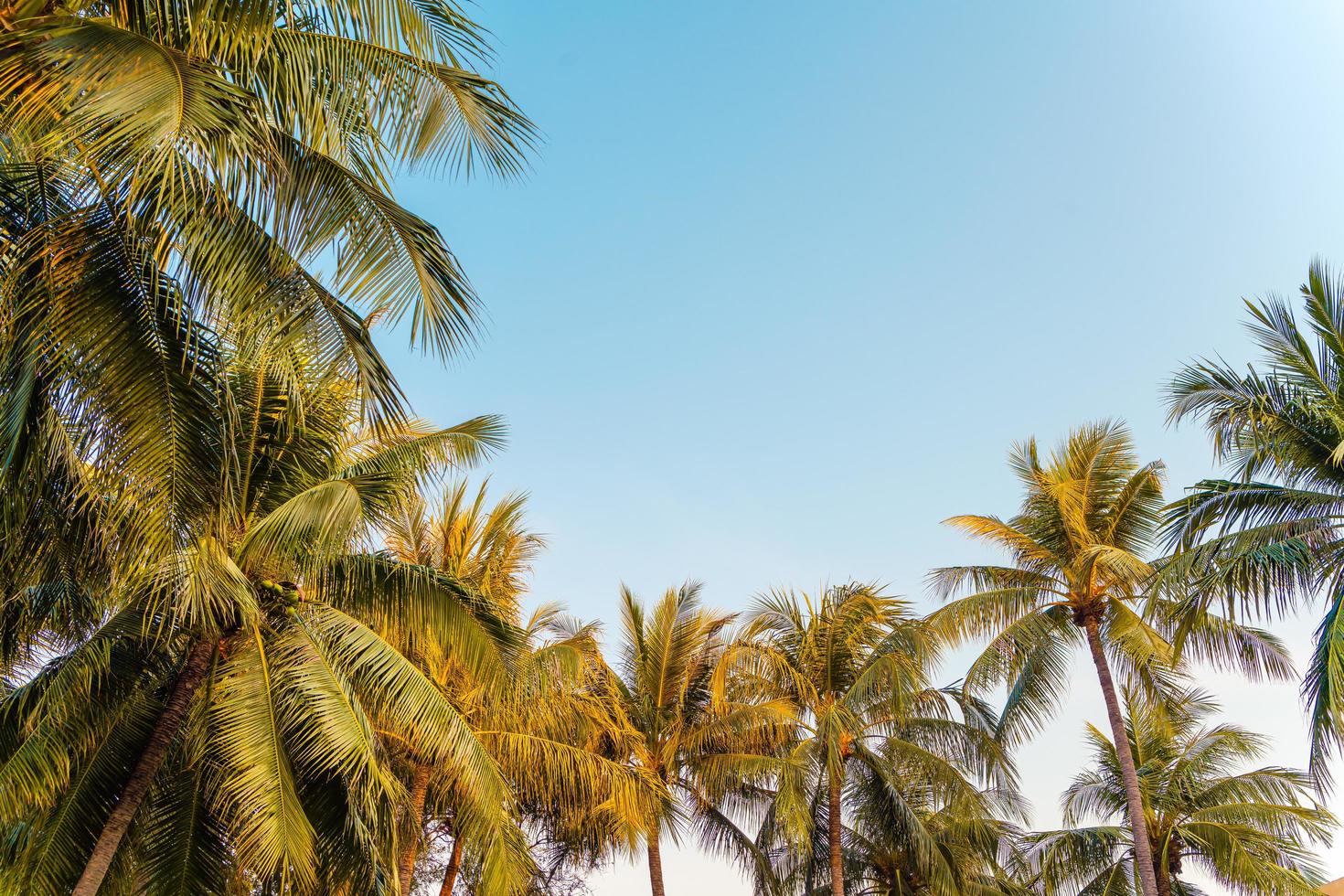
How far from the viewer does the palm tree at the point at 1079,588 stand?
17094mm

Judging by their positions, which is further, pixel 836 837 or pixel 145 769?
pixel 836 837

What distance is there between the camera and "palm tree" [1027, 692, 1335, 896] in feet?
61.2

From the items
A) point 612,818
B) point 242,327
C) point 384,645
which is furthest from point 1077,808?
point 242,327

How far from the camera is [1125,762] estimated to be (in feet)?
55.2

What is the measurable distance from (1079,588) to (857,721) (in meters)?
4.49

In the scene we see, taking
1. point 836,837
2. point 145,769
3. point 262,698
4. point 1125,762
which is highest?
point 1125,762

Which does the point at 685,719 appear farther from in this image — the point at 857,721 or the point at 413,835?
the point at 413,835

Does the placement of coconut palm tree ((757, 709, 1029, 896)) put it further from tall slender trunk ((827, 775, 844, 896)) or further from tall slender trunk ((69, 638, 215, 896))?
tall slender trunk ((69, 638, 215, 896))

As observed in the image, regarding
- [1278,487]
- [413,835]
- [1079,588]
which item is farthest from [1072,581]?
[413,835]

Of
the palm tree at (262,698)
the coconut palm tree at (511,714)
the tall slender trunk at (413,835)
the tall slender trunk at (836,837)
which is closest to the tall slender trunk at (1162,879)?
the tall slender trunk at (836,837)

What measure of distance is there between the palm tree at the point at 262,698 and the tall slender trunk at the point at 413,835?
3.35 m

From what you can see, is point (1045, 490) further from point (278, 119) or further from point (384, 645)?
point (278, 119)

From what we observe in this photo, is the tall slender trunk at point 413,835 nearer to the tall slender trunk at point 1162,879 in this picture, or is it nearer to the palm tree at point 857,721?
the palm tree at point 857,721

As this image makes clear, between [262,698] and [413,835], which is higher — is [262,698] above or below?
above
